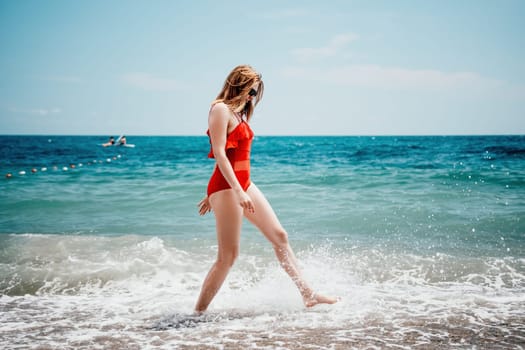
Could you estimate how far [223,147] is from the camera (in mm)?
3498

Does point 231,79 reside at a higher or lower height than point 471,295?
higher

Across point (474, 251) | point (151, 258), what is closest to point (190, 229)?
point (151, 258)

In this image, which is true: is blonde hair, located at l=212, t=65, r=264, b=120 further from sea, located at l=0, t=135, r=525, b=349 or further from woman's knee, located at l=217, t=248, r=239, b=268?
sea, located at l=0, t=135, r=525, b=349

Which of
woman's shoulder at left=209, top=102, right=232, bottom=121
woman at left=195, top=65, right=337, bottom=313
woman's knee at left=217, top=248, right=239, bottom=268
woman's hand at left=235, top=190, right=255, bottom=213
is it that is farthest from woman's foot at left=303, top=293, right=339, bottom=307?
woman's shoulder at left=209, top=102, right=232, bottom=121

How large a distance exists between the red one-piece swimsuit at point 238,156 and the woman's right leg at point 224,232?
8 centimetres

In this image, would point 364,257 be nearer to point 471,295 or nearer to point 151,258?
point 471,295

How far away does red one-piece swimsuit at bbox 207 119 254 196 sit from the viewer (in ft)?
11.8

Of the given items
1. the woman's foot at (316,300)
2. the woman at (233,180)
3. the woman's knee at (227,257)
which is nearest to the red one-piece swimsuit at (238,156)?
the woman at (233,180)

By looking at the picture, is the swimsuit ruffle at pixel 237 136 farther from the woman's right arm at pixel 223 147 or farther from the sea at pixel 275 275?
the sea at pixel 275 275

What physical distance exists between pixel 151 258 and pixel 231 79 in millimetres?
3573

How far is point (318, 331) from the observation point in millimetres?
3359

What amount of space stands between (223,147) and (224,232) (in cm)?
73

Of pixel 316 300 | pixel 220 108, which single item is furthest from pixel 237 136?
pixel 316 300

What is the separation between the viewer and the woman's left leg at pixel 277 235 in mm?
3810
